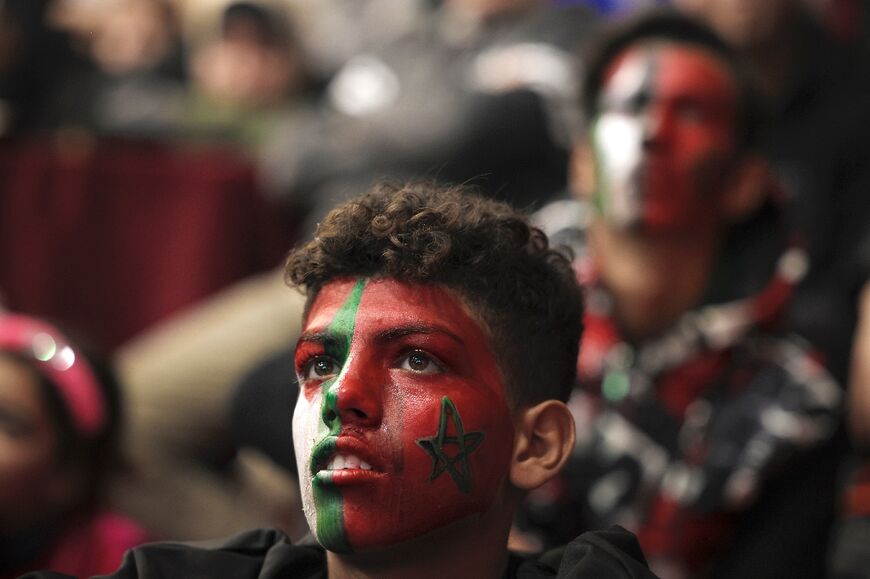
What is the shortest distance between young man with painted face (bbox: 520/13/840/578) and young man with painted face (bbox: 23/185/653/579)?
2.47ft

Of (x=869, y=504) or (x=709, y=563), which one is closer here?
(x=869, y=504)

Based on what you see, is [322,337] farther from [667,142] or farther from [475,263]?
[667,142]

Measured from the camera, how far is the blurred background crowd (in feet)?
7.07

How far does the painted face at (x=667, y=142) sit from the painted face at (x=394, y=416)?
0.96 m

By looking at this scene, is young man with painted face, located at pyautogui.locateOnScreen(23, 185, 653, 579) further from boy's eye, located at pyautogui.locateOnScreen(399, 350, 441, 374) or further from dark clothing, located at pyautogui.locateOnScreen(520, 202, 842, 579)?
dark clothing, located at pyautogui.locateOnScreen(520, 202, 842, 579)

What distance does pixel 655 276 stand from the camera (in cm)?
228

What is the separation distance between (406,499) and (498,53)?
1.85 meters

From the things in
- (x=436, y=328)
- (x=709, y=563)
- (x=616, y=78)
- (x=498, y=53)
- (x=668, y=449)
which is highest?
(x=498, y=53)

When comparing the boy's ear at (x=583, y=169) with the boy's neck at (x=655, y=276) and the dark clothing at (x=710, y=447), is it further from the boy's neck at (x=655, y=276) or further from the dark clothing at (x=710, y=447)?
the dark clothing at (x=710, y=447)

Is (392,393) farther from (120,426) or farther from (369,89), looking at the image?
(369,89)

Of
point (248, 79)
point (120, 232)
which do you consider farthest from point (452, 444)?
point (248, 79)

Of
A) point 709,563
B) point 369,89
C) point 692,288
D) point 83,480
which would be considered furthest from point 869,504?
point 369,89

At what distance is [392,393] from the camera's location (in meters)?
1.31

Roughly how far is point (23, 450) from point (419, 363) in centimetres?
101
